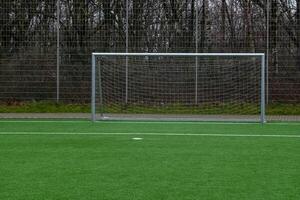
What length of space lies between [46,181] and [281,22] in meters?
12.9

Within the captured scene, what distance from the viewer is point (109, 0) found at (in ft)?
61.8

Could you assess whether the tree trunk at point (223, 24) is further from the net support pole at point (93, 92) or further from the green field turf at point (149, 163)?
the green field turf at point (149, 163)

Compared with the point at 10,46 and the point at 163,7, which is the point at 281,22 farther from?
the point at 10,46

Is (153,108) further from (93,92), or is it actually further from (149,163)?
(149,163)

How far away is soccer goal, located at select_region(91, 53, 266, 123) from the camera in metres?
16.7

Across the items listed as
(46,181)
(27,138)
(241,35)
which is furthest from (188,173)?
(241,35)

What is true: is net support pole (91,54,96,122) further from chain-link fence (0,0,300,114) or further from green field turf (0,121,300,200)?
chain-link fence (0,0,300,114)

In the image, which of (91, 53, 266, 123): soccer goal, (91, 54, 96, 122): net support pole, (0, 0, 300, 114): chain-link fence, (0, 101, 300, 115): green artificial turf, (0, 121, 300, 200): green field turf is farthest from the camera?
(0, 0, 300, 114): chain-link fence

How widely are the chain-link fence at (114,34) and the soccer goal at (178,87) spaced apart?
791 millimetres

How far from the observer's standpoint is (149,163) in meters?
8.15

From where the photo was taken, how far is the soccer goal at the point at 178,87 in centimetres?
1666

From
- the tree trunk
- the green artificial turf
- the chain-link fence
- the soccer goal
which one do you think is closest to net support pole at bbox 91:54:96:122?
the soccer goal

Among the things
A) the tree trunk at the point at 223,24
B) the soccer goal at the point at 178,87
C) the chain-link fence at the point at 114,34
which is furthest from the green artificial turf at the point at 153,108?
the tree trunk at the point at 223,24

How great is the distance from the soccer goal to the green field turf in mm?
3274
